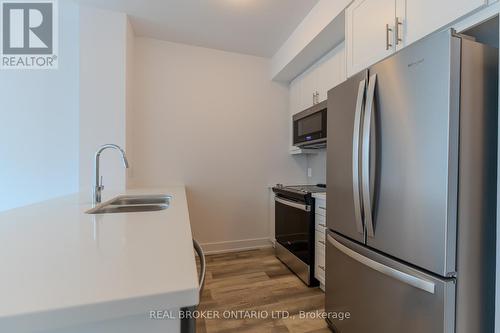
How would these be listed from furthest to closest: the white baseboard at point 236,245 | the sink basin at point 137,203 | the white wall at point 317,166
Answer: the white baseboard at point 236,245, the white wall at point 317,166, the sink basin at point 137,203

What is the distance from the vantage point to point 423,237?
1.02m

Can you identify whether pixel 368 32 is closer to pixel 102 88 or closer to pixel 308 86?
pixel 308 86

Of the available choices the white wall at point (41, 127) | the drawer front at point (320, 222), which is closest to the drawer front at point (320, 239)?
the drawer front at point (320, 222)

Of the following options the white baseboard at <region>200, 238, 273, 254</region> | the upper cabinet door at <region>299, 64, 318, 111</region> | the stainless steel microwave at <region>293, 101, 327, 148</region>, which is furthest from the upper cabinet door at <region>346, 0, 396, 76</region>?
the white baseboard at <region>200, 238, 273, 254</region>

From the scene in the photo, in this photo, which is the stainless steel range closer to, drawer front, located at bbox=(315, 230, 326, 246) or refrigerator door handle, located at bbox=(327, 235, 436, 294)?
drawer front, located at bbox=(315, 230, 326, 246)

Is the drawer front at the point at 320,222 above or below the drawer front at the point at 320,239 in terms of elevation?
above

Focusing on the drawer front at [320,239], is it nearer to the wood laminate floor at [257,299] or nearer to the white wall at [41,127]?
the wood laminate floor at [257,299]

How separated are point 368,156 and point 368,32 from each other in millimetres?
950

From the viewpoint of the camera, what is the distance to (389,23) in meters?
1.47

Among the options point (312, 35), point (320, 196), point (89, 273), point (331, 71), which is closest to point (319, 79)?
point (331, 71)

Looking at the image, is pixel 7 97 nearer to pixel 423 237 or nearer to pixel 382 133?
pixel 382 133

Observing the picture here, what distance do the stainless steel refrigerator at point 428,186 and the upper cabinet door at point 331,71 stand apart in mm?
1130

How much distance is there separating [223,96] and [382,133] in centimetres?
230

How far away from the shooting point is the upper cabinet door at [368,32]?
148 centimetres
